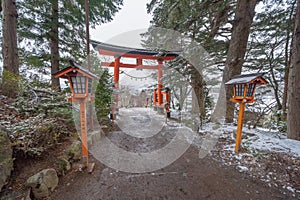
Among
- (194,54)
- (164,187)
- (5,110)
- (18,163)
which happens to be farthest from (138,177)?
(194,54)

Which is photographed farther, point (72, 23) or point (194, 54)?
point (72, 23)

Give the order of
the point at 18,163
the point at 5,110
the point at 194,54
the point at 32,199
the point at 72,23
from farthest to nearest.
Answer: the point at 72,23 → the point at 194,54 → the point at 5,110 → the point at 18,163 → the point at 32,199

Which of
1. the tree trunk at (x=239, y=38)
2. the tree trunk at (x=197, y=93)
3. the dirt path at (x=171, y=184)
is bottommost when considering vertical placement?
the dirt path at (x=171, y=184)

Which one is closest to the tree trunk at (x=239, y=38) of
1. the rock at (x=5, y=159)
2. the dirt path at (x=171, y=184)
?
the dirt path at (x=171, y=184)

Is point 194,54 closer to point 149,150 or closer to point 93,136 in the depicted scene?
point 149,150

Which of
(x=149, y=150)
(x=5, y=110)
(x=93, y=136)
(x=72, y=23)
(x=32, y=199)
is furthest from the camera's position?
(x=72, y=23)

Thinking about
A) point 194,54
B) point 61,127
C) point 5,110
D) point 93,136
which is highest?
point 194,54

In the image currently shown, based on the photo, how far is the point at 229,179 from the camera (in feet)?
6.18

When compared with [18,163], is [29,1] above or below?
above

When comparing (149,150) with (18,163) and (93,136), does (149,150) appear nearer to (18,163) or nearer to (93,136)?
(93,136)

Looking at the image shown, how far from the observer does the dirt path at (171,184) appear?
1.59m

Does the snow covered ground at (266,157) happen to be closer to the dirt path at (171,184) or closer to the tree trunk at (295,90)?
the dirt path at (171,184)

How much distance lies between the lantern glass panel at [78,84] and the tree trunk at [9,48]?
236 cm

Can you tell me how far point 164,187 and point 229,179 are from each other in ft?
3.59
